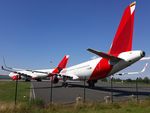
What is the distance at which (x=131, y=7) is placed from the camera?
23797 millimetres

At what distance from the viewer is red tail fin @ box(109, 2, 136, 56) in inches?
943

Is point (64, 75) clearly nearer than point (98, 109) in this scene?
No

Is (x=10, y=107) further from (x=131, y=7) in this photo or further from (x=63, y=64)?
(x=63, y=64)

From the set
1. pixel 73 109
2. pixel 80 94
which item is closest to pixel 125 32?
pixel 80 94

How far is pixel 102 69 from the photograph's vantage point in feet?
94.5

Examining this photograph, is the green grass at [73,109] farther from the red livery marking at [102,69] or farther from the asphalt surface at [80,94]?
the red livery marking at [102,69]

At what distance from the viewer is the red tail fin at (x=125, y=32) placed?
24.0m

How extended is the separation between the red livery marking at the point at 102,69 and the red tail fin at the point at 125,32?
102 inches

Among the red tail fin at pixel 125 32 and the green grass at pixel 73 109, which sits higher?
the red tail fin at pixel 125 32

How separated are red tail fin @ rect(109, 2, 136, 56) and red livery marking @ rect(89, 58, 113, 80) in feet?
8.53

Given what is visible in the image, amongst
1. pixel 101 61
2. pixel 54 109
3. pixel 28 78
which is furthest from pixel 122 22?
pixel 28 78

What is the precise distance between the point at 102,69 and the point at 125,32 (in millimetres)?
6242

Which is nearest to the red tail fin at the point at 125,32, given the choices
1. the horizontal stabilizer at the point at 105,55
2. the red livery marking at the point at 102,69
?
the horizontal stabilizer at the point at 105,55

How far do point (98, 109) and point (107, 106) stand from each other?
3.42 ft
